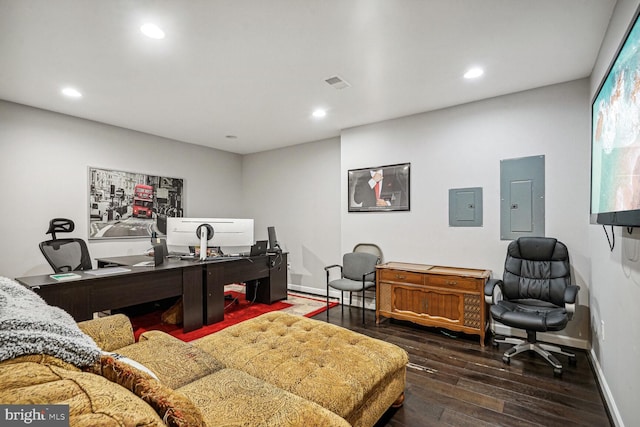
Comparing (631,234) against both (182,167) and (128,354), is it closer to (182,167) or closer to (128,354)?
(128,354)

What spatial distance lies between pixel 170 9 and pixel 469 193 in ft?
11.1

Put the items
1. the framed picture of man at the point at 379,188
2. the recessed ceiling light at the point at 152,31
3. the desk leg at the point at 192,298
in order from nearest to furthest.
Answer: the recessed ceiling light at the point at 152,31, the desk leg at the point at 192,298, the framed picture of man at the point at 379,188

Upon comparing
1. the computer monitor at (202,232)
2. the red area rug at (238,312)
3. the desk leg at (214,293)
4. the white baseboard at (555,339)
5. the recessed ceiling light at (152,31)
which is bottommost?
the red area rug at (238,312)

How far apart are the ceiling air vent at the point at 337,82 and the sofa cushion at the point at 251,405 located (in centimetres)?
269

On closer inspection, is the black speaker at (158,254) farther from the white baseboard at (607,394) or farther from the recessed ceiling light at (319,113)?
the white baseboard at (607,394)

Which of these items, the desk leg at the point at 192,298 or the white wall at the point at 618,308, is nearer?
the white wall at the point at 618,308

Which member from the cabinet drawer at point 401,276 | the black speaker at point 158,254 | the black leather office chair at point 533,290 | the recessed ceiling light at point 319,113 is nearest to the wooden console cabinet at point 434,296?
the cabinet drawer at point 401,276

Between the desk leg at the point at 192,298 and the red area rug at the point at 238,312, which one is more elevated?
the desk leg at the point at 192,298

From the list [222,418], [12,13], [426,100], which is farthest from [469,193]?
[12,13]

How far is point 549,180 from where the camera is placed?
3096 mm

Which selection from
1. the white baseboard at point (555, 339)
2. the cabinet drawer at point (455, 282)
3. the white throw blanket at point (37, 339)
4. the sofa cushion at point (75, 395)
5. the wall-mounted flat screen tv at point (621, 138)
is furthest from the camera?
the cabinet drawer at point (455, 282)

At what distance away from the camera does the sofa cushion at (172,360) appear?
1516 mm

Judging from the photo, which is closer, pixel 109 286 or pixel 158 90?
pixel 109 286

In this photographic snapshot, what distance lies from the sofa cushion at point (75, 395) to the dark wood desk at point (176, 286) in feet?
7.03
